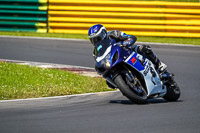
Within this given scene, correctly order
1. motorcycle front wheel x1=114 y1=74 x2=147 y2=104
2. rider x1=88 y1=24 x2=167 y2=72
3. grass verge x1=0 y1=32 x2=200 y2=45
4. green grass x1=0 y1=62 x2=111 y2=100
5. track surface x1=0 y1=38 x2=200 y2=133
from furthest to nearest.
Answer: grass verge x1=0 y1=32 x2=200 y2=45
green grass x1=0 y1=62 x2=111 y2=100
rider x1=88 y1=24 x2=167 y2=72
motorcycle front wheel x1=114 y1=74 x2=147 y2=104
track surface x1=0 y1=38 x2=200 y2=133

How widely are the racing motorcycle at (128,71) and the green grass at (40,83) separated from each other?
4.49ft

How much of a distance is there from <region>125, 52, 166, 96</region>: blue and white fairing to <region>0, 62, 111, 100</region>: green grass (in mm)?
1588

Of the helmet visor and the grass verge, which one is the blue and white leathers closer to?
the helmet visor

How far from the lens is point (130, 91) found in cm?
863

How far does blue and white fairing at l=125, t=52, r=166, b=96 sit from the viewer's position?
29.2 feet

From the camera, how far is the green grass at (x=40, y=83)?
31.4 feet

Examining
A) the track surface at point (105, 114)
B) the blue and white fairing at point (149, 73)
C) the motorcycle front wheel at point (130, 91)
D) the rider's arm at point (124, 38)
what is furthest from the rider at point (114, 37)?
the track surface at point (105, 114)

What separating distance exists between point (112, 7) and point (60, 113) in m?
11.7

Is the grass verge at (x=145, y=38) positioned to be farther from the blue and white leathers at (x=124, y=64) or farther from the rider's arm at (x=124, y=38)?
the rider's arm at (x=124, y=38)

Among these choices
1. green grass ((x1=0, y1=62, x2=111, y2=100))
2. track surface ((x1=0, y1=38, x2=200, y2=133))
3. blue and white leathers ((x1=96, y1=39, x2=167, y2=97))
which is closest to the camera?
track surface ((x1=0, y1=38, x2=200, y2=133))

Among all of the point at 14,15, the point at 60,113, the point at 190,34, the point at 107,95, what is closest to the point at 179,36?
the point at 190,34

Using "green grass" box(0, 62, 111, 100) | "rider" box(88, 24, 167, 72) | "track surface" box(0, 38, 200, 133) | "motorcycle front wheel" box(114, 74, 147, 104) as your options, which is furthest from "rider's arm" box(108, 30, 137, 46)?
"green grass" box(0, 62, 111, 100)

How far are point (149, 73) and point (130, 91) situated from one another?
68cm

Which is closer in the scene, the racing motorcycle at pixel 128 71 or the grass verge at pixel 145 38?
the racing motorcycle at pixel 128 71
